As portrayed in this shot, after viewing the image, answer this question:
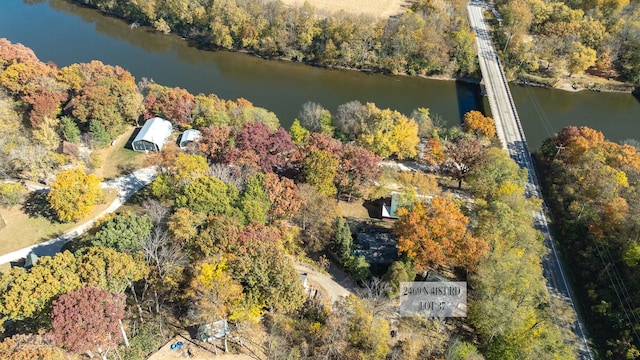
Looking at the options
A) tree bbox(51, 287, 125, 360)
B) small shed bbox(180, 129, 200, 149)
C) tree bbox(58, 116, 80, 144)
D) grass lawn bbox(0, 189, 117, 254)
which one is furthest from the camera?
small shed bbox(180, 129, 200, 149)

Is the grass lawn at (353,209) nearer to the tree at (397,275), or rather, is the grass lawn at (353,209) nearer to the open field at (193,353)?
the tree at (397,275)

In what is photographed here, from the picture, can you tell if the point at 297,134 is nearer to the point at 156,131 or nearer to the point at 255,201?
the point at 156,131

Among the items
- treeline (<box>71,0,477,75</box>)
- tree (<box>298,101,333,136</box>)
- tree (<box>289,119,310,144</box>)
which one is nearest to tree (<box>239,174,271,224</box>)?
tree (<box>289,119,310,144</box>)

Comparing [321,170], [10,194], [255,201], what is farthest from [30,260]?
[321,170]

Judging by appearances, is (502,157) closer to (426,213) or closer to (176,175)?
(426,213)

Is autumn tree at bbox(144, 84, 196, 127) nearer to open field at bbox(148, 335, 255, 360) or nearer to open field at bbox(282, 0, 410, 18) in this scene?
open field at bbox(148, 335, 255, 360)

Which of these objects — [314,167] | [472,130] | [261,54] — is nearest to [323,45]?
[261,54]
